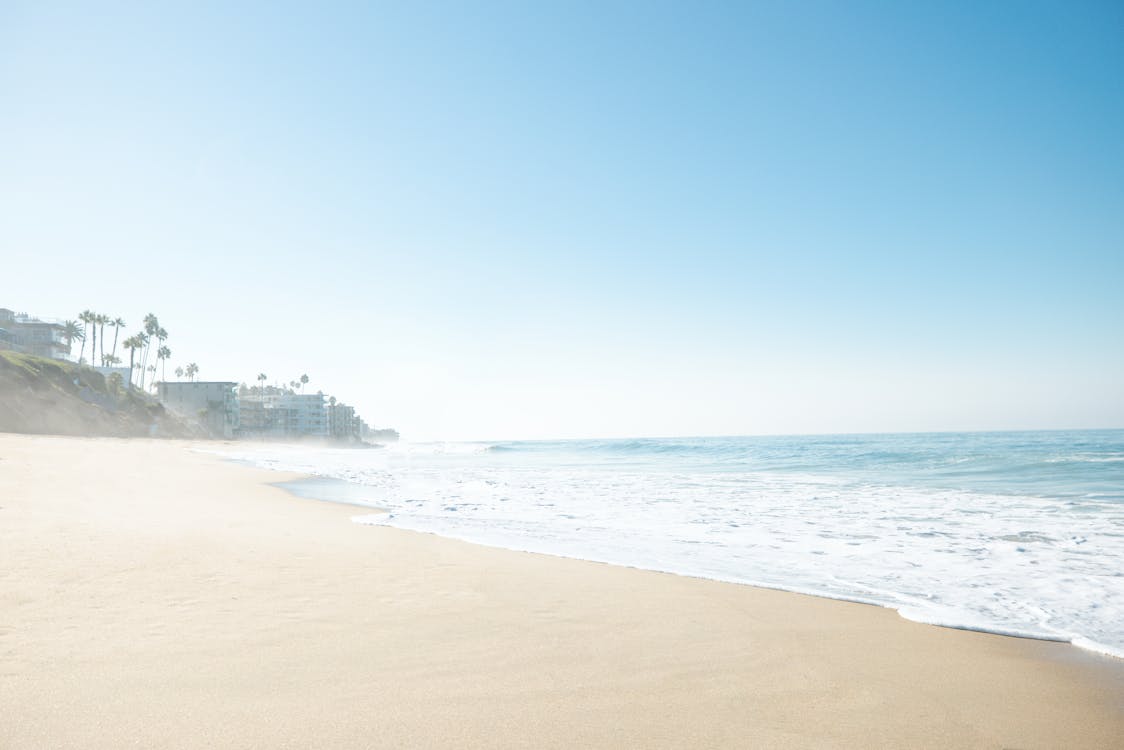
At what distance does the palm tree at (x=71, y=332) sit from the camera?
91625mm

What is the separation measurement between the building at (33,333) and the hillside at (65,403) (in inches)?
758

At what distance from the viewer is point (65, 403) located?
5675 cm

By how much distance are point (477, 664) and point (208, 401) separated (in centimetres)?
11728

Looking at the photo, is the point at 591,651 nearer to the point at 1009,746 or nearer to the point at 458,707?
the point at 458,707

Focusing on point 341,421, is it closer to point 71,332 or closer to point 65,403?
point 71,332

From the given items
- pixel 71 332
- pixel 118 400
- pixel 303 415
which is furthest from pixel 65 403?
pixel 303 415

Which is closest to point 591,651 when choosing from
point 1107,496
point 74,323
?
point 1107,496

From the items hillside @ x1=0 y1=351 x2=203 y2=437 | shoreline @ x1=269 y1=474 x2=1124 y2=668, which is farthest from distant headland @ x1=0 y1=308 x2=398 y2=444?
shoreline @ x1=269 y1=474 x2=1124 y2=668

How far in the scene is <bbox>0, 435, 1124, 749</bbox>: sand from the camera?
2.83m

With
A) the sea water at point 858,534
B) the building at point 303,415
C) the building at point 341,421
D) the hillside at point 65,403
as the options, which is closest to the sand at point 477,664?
the sea water at point 858,534

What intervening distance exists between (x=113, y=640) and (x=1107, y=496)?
19.1m

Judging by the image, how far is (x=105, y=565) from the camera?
5.59 meters

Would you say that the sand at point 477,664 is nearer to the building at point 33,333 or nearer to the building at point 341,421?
the building at point 33,333

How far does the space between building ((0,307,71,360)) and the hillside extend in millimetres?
19243
